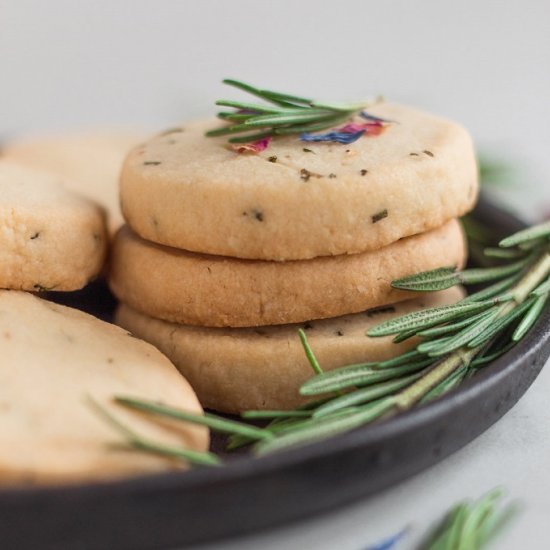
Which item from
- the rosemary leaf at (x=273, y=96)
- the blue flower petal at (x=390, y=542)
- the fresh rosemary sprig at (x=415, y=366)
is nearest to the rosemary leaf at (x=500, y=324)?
the fresh rosemary sprig at (x=415, y=366)

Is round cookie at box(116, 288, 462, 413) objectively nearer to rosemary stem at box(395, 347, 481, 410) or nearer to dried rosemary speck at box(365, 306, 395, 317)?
dried rosemary speck at box(365, 306, 395, 317)

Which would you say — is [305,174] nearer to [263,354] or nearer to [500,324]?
[263,354]

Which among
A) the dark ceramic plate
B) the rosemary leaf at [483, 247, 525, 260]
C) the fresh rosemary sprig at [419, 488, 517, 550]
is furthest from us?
the rosemary leaf at [483, 247, 525, 260]

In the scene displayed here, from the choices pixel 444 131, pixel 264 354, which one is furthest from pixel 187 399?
pixel 444 131

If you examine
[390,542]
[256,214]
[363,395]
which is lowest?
[390,542]

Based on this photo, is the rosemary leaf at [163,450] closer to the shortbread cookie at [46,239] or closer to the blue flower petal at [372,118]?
the shortbread cookie at [46,239]

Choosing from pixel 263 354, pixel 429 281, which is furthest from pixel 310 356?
pixel 429 281

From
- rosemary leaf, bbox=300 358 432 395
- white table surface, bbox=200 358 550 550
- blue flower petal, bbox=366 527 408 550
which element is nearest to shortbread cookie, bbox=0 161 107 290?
rosemary leaf, bbox=300 358 432 395
